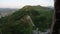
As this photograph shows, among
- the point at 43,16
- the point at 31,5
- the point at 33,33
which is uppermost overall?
the point at 31,5

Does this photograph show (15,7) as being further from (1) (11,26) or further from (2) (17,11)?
(1) (11,26)

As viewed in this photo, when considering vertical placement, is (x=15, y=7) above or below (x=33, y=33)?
above

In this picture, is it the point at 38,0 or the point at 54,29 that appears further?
the point at 38,0

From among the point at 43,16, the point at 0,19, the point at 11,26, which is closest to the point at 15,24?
the point at 11,26

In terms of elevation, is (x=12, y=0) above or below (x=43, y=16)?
above

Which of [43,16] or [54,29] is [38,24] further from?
[54,29]

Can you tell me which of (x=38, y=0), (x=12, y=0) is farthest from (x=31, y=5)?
(x=12, y=0)
